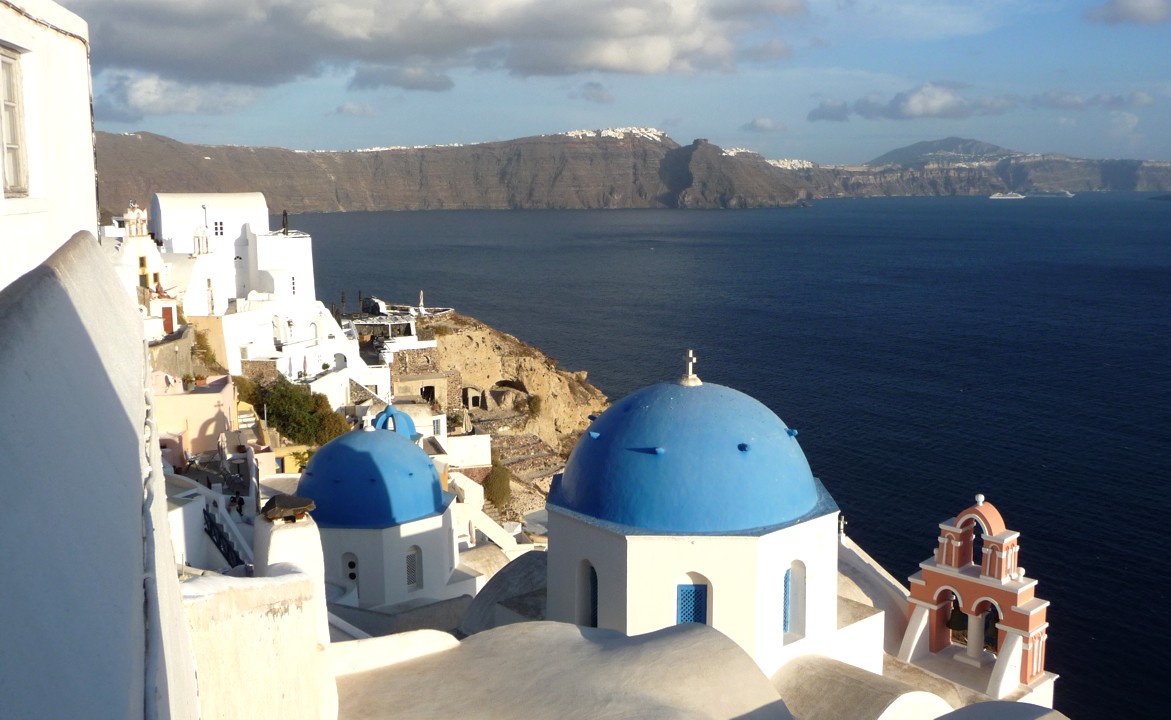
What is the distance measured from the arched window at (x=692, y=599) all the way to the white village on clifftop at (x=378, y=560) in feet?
0.10

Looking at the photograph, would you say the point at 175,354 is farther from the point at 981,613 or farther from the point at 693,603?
the point at 981,613

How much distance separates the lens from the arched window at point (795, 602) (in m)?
10.5

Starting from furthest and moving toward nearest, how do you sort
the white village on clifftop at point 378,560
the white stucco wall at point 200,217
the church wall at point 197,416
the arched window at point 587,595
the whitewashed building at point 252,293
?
the white stucco wall at point 200,217 < the whitewashed building at point 252,293 < the church wall at point 197,416 < the arched window at point 587,595 < the white village on clifftop at point 378,560

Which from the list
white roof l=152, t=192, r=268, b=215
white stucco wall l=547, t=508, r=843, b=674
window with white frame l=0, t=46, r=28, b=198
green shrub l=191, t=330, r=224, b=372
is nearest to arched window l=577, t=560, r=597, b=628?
white stucco wall l=547, t=508, r=843, b=674

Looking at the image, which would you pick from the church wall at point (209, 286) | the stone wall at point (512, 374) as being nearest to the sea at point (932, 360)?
the stone wall at point (512, 374)

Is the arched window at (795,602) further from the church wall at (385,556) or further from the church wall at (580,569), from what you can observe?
the church wall at (385,556)

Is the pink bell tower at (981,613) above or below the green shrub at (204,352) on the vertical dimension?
below

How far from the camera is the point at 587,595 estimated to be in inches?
423

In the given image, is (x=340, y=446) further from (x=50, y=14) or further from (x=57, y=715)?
(x=57, y=715)

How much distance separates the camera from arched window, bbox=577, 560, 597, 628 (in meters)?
10.7

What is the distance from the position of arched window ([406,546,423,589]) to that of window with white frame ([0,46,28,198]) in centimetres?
1071

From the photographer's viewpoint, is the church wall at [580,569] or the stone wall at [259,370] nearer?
the church wall at [580,569]

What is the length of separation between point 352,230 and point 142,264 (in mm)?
123820

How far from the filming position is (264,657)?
17.5 ft
